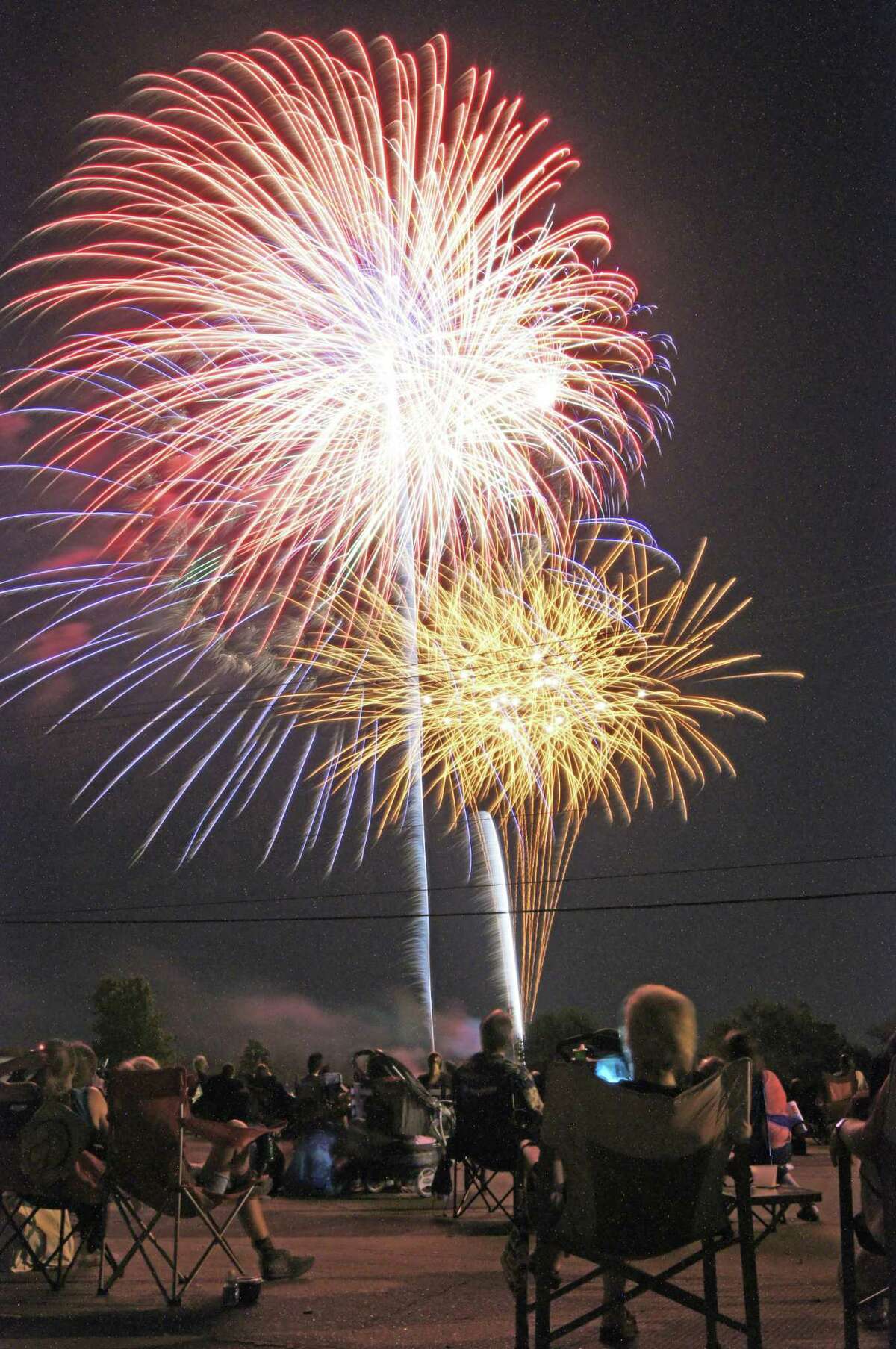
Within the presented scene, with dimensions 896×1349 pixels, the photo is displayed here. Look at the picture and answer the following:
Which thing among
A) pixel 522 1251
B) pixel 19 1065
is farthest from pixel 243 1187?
pixel 19 1065

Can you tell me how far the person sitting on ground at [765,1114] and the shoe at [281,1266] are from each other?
9.35 feet

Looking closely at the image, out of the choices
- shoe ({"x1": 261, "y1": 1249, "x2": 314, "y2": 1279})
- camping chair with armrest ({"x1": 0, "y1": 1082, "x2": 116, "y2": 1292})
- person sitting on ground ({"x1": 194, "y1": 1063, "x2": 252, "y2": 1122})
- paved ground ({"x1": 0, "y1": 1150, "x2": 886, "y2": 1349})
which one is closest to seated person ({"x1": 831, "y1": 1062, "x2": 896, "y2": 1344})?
paved ground ({"x1": 0, "y1": 1150, "x2": 886, "y2": 1349})

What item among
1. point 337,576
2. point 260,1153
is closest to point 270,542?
point 337,576

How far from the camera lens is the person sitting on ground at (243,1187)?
6754mm

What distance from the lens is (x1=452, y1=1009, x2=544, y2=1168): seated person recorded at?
7305 mm

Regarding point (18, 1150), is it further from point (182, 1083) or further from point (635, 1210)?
point (635, 1210)

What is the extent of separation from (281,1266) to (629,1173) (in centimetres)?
347

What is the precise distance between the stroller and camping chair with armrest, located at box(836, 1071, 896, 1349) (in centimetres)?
783

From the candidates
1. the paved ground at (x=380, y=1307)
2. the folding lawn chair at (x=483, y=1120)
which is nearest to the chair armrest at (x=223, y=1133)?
the paved ground at (x=380, y=1307)

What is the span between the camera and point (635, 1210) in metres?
4.18

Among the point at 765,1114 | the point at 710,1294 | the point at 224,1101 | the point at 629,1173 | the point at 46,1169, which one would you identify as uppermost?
the point at 629,1173

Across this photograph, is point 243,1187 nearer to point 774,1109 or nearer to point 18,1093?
point 18,1093

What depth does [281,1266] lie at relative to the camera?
6.93 metres

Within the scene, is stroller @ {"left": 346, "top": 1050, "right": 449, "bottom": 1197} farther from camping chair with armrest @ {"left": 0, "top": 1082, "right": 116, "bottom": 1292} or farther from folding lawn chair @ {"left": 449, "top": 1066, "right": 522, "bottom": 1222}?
camping chair with armrest @ {"left": 0, "top": 1082, "right": 116, "bottom": 1292}
